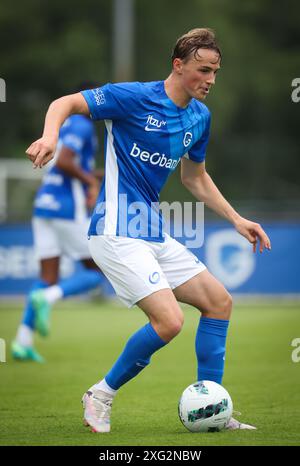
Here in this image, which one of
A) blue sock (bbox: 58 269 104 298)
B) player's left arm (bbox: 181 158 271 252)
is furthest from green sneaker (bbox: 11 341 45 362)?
player's left arm (bbox: 181 158 271 252)

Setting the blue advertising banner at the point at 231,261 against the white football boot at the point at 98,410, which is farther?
the blue advertising banner at the point at 231,261

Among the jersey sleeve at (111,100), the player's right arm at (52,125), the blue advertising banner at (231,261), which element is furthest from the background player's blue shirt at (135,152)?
the blue advertising banner at (231,261)

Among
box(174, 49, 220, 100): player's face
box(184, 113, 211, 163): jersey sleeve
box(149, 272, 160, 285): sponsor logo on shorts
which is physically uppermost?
box(174, 49, 220, 100): player's face

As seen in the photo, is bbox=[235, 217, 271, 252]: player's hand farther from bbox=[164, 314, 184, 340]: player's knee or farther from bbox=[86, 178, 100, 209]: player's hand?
bbox=[86, 178, 100, 209]: player's hand

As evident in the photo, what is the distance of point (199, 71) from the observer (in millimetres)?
5574

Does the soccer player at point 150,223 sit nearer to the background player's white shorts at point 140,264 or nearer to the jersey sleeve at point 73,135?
the background player's white shorts at point 140,264

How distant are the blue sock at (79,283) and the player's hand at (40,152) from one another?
450 cm

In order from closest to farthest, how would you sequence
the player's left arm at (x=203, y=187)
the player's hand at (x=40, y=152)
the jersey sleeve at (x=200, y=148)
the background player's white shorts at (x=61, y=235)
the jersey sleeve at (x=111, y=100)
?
the player's hand at (x=40, y=152), the jersey sleeve at (x=111, y=100), the jersey sleeve at (x=200, y=148), the player's left arm at (x=203, y=187), the background player's white shorts at (x=61, y=235)

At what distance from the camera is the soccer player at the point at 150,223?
547 cm

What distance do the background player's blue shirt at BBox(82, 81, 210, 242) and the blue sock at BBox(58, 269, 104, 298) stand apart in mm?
3828

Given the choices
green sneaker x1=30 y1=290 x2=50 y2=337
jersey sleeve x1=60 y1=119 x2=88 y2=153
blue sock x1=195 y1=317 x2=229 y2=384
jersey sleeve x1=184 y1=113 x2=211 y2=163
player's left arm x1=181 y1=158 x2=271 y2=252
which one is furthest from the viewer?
jersey sleeve x1=60 y1=119 x2=88 y2=153

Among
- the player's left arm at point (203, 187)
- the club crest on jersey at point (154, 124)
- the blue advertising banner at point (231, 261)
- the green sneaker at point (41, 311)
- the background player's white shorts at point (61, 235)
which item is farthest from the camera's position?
the blue advertising banner at point (231, 261)

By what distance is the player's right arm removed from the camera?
4.93 meters

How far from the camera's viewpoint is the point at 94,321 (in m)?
12.5
